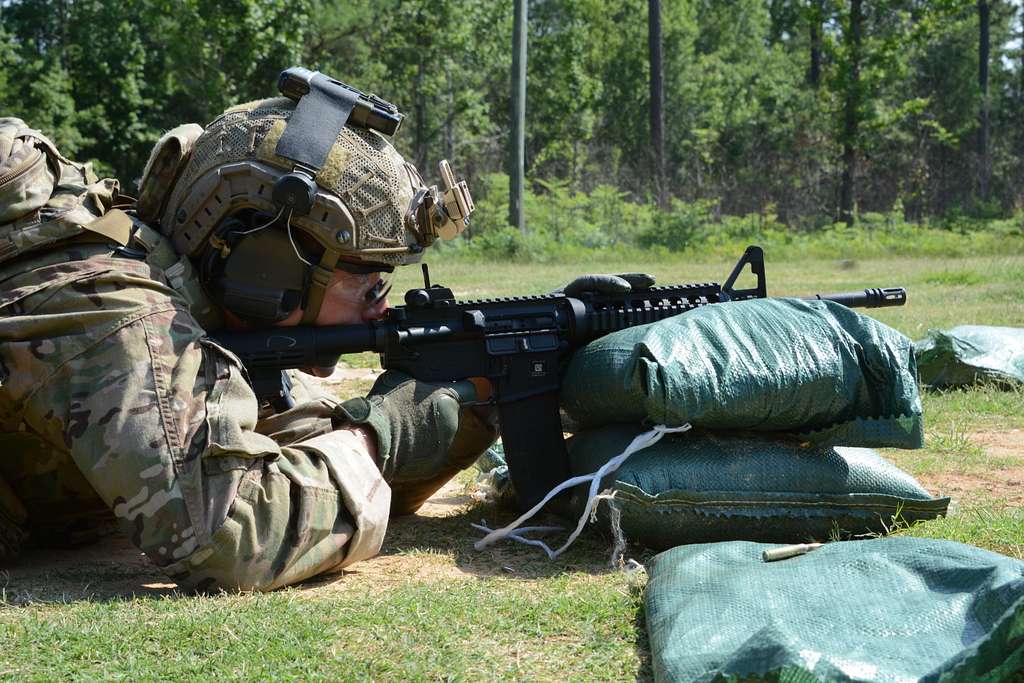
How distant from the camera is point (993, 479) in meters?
4.61

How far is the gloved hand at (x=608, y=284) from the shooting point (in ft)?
13.0

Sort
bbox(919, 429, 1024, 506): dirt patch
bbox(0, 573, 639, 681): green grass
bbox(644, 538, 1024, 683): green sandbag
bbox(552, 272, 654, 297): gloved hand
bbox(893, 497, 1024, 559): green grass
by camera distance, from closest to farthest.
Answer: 1. bbox(644, 538, 1024, 683): green sandbag
2. bbox(0, 573, 639, 681): green grass
3. bbox(893, 497, 1024, 559): green grass
4. bbox(552, 272, 654, 297): gloved hand
5. bbox(919, 429, 1024, 506): dirt patch

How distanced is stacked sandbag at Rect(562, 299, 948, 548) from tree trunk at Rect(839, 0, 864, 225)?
86.7 ft

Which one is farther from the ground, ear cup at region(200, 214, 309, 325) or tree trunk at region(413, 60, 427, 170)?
tree trunk at region(413, 60, 427, 170)

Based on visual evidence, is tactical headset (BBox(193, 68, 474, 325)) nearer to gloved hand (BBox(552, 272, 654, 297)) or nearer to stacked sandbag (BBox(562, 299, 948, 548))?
gloved hand (BBox(552, 272, 654, 297))

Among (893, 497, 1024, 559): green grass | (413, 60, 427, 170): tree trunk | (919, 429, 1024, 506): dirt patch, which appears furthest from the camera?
(413, 60, 427, 170): tree trunk

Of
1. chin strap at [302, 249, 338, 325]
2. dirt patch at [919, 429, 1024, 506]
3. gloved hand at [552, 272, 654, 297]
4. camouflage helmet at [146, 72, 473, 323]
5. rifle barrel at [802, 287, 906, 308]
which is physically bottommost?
dirt patch at [919, 429, 1024, 506]

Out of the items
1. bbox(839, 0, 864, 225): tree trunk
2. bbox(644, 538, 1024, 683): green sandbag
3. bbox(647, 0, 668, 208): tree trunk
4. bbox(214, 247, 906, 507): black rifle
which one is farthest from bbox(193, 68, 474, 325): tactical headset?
bbox(839, 0, 864, 225): tree trunk

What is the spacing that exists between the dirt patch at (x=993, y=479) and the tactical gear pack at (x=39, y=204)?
3.25 m

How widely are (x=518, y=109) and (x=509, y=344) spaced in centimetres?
1751

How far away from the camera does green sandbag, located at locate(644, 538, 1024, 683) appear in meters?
2.12

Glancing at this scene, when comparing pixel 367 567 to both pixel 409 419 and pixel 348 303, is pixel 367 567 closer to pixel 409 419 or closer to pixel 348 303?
pixel 409 419

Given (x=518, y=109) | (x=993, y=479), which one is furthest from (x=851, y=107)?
(x=993, y=479)

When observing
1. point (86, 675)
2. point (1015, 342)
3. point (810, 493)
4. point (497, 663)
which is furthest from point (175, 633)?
point (1015, 342)
